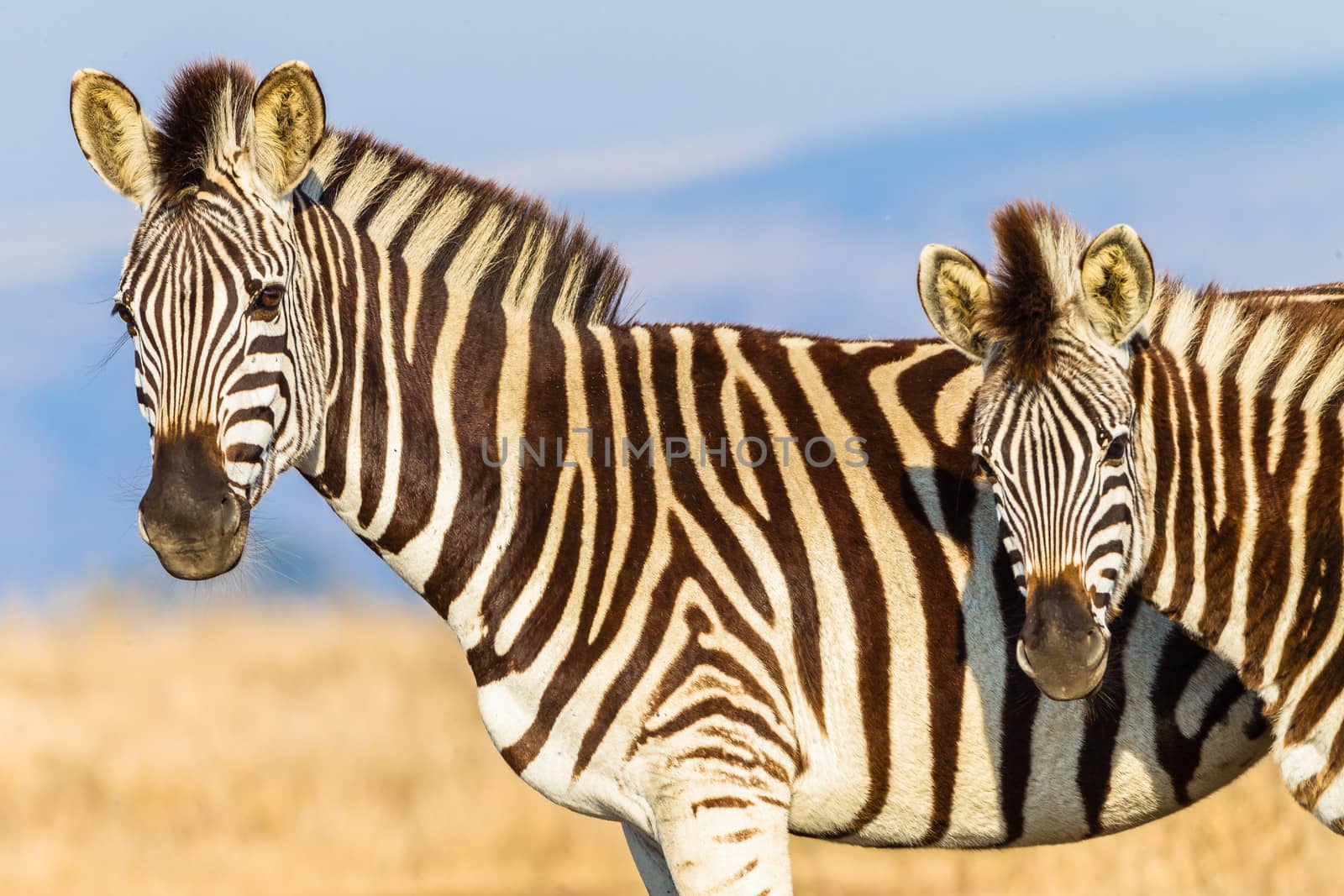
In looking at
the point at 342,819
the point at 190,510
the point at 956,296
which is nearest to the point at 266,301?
the point at 190,510

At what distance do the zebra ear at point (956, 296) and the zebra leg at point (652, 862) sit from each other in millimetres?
2686

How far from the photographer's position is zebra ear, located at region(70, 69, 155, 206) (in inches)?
223

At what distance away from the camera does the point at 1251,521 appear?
5.33m

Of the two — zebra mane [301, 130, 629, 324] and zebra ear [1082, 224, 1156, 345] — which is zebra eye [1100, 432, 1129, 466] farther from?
zebra mane [301, 130, 629, 324]

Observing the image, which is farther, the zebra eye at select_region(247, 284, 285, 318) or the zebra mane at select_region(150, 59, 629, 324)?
the zebra mane at select_region(150, 59, 629, 324)

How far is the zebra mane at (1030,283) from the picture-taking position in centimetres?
516

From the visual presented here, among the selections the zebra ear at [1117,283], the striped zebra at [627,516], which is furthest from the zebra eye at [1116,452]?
the striped zebra at [627,516]

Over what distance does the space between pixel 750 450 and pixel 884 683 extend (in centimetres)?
121

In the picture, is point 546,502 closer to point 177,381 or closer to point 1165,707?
point 177,381

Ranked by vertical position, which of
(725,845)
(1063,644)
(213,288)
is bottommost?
(725,845)

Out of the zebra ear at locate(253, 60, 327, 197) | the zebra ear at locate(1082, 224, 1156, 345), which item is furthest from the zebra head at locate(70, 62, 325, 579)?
the zebra ear at locate(1082, 224, 1156, 345)

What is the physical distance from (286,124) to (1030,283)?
3.23 meters

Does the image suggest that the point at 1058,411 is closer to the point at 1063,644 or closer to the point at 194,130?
the point at 1063,644

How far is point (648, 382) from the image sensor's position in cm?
619
